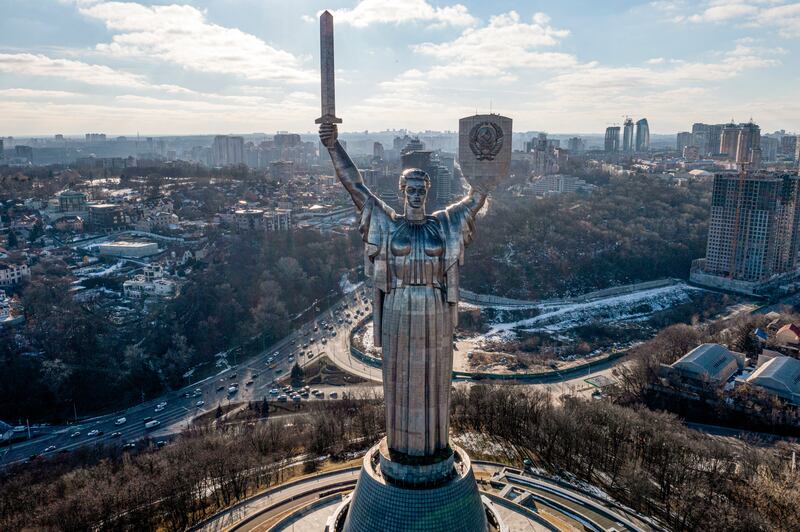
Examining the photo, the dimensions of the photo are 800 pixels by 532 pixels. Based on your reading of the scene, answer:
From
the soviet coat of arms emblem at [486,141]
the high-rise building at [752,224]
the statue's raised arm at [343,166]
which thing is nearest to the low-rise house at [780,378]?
the high-rise building at [752,224]

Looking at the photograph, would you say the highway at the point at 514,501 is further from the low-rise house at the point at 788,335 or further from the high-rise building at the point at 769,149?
the high-rise building at the point at 769,149

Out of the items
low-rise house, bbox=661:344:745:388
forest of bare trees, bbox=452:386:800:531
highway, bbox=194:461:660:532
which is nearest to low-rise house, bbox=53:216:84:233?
forest of bare trees, bbox=452:386:800:531

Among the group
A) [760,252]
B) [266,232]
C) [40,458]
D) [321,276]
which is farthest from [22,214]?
[760,252]

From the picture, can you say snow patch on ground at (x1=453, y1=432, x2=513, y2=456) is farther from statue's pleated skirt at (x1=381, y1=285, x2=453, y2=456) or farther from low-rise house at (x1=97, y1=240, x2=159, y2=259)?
low-rise house at (x1=97, y1=240, x2=159, y2=259)

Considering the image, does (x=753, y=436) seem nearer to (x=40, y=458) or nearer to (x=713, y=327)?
(x=713, y=327)

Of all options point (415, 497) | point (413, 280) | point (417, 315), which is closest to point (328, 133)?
point (413, 280)

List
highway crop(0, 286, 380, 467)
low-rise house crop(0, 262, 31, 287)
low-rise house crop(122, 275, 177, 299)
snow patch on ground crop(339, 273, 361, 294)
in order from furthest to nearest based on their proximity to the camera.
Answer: snow patch on ground crop(339, 273, 361, 294) → low-rise house crop(122, 275, 177, 299) → low-rise house crop(0, 262, 31, 287) → highway crop(0, 286, 380, 467)
